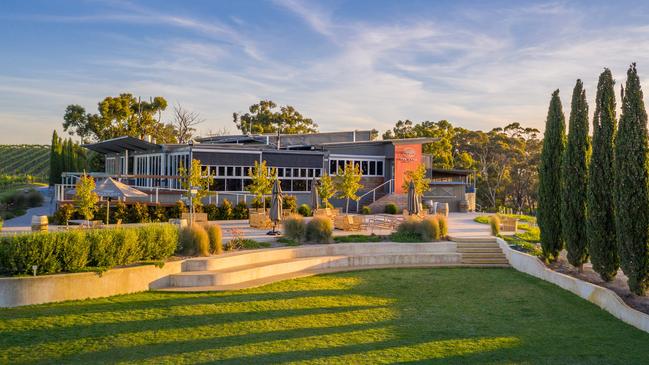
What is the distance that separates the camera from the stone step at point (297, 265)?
11.5 meters

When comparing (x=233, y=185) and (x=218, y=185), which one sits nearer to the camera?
(x=218, y=185)

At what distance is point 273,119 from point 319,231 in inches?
1742

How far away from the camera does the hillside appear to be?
75438 millimetres

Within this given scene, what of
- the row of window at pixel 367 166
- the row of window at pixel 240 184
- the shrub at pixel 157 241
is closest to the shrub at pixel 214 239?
the shrub at pixel 157 241

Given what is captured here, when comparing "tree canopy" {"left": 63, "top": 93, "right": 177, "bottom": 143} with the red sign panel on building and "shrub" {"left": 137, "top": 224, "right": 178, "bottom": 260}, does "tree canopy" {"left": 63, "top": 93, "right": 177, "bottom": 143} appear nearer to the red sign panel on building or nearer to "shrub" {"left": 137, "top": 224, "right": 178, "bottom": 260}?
the red sign panel on building

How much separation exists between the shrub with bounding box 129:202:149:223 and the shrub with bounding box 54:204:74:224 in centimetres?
206

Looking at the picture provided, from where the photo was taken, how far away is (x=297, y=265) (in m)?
14.0

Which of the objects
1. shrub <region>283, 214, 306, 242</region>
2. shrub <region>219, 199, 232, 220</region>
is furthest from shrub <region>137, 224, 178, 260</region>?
shrub <region>219, 199, 232, 220</region>

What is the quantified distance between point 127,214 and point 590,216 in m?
15.6

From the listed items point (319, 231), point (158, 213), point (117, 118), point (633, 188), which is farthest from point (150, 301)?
point (117, 118)

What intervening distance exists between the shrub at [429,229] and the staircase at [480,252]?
0.73 meters

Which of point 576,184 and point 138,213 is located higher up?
point 576,184

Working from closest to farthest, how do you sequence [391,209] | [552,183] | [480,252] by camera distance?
1. [552,183]
2. [480,252]
3. [391,209]

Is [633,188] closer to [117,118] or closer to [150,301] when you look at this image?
[150,301]
